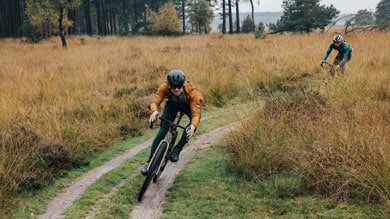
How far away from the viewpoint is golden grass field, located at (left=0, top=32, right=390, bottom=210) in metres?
5.70

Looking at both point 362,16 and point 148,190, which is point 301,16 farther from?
point 148,190

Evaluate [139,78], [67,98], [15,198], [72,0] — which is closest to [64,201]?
[15,198]

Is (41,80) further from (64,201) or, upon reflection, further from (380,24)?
(380,24)

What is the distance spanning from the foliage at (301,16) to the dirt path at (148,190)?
23.0 metres

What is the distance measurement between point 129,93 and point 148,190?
237 inches

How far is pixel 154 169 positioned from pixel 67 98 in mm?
5419

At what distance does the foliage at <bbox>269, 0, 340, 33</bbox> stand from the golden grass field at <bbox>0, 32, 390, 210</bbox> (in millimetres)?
12312

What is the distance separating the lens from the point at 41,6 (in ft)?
78.7

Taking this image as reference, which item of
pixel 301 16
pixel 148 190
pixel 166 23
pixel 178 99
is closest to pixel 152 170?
pixel 148 190

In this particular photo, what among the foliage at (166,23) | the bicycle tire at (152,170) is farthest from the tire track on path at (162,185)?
the foliage at (166,23)

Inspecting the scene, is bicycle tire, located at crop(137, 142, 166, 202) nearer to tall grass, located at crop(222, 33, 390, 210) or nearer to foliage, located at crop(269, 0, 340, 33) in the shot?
tall grass, located at crop(222, 33, 390, 210)

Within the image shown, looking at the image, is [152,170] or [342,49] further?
[342,49]

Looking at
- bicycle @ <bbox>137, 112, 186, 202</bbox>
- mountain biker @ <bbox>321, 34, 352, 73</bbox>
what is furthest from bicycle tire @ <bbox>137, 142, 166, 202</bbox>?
mountain biker @ <bbox>321, 34, 352, 73</bbox>

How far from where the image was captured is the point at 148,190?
18.2ft
